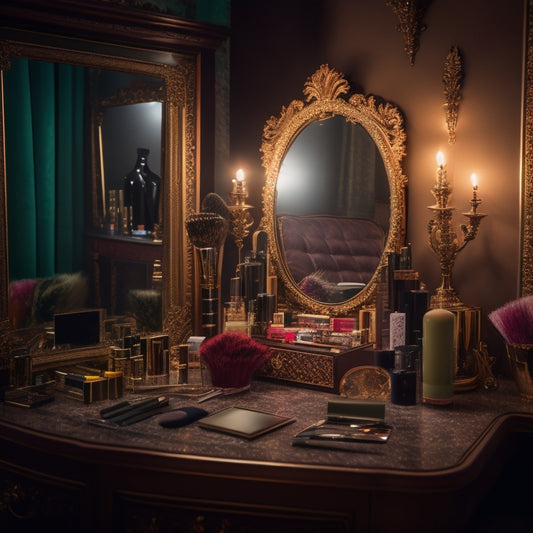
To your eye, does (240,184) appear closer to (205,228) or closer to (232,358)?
(205,228)

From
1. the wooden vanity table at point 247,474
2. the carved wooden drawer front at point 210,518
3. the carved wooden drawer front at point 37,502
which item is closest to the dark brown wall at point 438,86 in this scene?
the wooden vanity table at point 247,474

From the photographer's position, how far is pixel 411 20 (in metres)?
2.07

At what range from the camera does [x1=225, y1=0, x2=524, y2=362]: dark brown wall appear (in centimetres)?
194

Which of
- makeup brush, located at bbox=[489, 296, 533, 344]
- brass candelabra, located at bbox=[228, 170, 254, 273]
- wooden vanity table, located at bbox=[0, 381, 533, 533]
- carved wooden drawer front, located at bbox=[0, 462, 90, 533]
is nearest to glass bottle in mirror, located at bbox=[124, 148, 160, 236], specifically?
brass candelabra, located at bbox=[228, 170, 254, 273]

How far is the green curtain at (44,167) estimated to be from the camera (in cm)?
202

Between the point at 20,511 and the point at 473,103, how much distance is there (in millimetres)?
1727

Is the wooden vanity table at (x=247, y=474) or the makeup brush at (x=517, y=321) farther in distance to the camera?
the makeup brush at (x=517, y=321)

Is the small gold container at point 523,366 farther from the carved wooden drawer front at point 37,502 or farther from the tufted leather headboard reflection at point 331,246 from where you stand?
the carved wooden drawer front at point 37,502

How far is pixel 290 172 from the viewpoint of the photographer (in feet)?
7.76

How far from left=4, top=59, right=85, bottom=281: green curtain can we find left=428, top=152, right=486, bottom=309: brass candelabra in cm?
114

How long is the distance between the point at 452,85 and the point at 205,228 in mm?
916

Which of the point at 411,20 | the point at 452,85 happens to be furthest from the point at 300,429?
the point at 411,20

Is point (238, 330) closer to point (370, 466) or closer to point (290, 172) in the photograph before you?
point (290, 172)

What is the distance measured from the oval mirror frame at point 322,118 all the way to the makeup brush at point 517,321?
1.52ft
